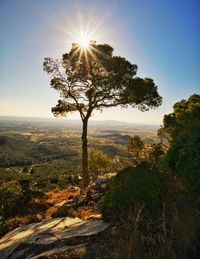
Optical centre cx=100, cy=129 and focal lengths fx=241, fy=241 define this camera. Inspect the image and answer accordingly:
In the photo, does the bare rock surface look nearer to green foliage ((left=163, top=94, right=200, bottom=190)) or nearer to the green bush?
the green bush

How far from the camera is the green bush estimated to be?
20.7ft

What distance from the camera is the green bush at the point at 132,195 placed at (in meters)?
6.30

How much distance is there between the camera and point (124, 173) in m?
7.48

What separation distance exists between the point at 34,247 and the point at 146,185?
130 inches

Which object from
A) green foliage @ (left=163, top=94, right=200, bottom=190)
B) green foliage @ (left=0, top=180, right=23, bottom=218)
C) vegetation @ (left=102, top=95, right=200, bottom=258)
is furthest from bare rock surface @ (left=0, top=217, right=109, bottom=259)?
green foliage @ (left=0, top=180, right=23, bottom=218)

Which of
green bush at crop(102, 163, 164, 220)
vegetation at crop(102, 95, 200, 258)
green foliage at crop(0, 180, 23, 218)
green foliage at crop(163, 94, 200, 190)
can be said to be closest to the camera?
vegetation at crop(102, 95, 200, 258)

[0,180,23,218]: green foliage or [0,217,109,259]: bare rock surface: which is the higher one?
[0,217,109,259]: bare rock surface

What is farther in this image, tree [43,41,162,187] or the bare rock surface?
tree [43,41,162,187]

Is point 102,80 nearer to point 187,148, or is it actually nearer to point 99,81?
point 99,81

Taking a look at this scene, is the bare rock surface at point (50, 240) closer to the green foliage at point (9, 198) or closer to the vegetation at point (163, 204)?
the vegetation at point (163, 204)

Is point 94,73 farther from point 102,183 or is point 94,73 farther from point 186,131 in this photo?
point 186,131

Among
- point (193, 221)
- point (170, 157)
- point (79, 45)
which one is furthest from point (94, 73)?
point (193, 221)

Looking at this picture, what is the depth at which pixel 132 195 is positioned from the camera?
21.0 ft

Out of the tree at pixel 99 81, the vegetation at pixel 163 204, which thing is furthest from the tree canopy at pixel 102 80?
the vegetation at pixel 163 204
